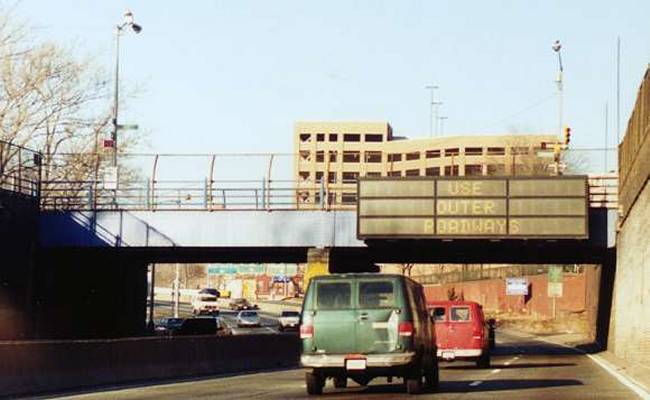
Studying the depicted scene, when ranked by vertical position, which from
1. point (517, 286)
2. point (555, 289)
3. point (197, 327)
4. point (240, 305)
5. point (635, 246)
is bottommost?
point (240, 305)

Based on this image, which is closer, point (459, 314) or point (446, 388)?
point (446, 388)

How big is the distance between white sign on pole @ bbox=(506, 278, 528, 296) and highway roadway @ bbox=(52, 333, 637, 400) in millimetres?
68703

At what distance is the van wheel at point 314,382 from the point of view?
22266mm

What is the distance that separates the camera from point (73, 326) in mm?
50344

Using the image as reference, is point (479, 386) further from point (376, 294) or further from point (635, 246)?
→ point (635, 246)

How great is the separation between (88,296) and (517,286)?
58097 mm

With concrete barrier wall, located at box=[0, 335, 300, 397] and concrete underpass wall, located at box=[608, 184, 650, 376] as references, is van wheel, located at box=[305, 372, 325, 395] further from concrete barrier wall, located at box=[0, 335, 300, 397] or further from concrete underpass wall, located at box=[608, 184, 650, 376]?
concrete underpass wall, located at box=[608, 184, 650, 376]

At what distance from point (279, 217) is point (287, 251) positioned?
3572 millimetres

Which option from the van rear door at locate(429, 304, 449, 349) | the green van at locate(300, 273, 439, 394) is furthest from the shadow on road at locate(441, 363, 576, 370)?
the green van at locate(300, 273, 439, 394)

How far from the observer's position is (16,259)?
4438 centimetres

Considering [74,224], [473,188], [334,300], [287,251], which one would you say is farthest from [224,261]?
[334,300]

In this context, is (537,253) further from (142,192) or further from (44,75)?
(44,75)

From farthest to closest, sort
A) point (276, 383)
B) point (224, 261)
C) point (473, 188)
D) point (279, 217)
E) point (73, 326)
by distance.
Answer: point (224, 261)
point (73, 326)
point (279, 217)
point (473, 188)
point (276, 383)

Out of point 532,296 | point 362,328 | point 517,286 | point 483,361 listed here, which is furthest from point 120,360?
point 532,296
